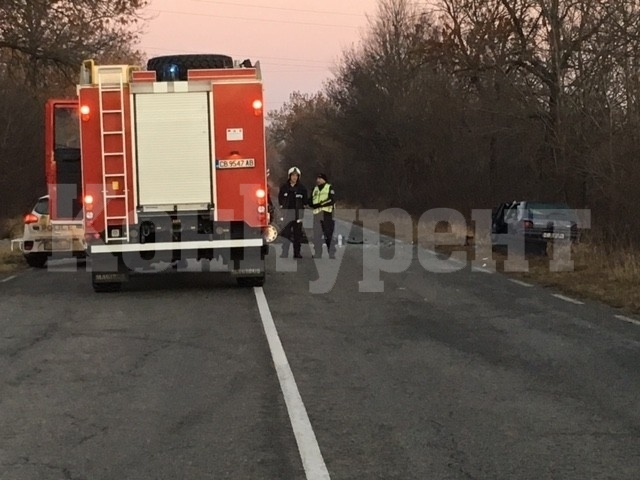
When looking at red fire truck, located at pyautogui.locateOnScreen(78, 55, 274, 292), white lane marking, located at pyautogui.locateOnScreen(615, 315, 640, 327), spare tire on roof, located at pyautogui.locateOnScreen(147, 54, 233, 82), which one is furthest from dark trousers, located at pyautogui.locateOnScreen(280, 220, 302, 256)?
white lane marking, located at pyautogui.locateOnScreen(615, 315, 640, 327)

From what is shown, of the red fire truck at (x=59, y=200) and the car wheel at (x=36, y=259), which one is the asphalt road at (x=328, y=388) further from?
the car wheel at (x=36, y=259)

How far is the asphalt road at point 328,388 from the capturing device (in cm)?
565

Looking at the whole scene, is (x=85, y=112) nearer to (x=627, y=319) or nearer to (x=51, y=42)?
(x=627, y=319)

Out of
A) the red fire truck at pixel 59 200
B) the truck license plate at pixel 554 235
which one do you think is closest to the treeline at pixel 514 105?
the truck license plate at pixel 554 235

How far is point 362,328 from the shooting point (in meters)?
10.7

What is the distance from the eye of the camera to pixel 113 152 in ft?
45.1

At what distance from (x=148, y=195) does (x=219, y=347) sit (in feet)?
16.2

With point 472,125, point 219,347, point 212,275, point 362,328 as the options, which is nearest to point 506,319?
point 362,328

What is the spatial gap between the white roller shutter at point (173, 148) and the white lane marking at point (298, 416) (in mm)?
3983

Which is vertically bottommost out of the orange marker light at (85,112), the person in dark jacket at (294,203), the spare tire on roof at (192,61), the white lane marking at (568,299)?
the white lane marking at (568,299)

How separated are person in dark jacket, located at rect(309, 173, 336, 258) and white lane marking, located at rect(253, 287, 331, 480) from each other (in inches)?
394

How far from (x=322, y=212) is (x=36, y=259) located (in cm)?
616

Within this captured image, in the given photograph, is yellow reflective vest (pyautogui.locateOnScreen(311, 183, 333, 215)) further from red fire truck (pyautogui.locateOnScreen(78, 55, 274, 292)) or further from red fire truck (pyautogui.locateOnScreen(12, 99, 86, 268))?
red fire truck (pyautogui.locateOnScreen(78, 55, 274, 292))

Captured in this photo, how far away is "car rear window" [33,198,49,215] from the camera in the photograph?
19.2m
